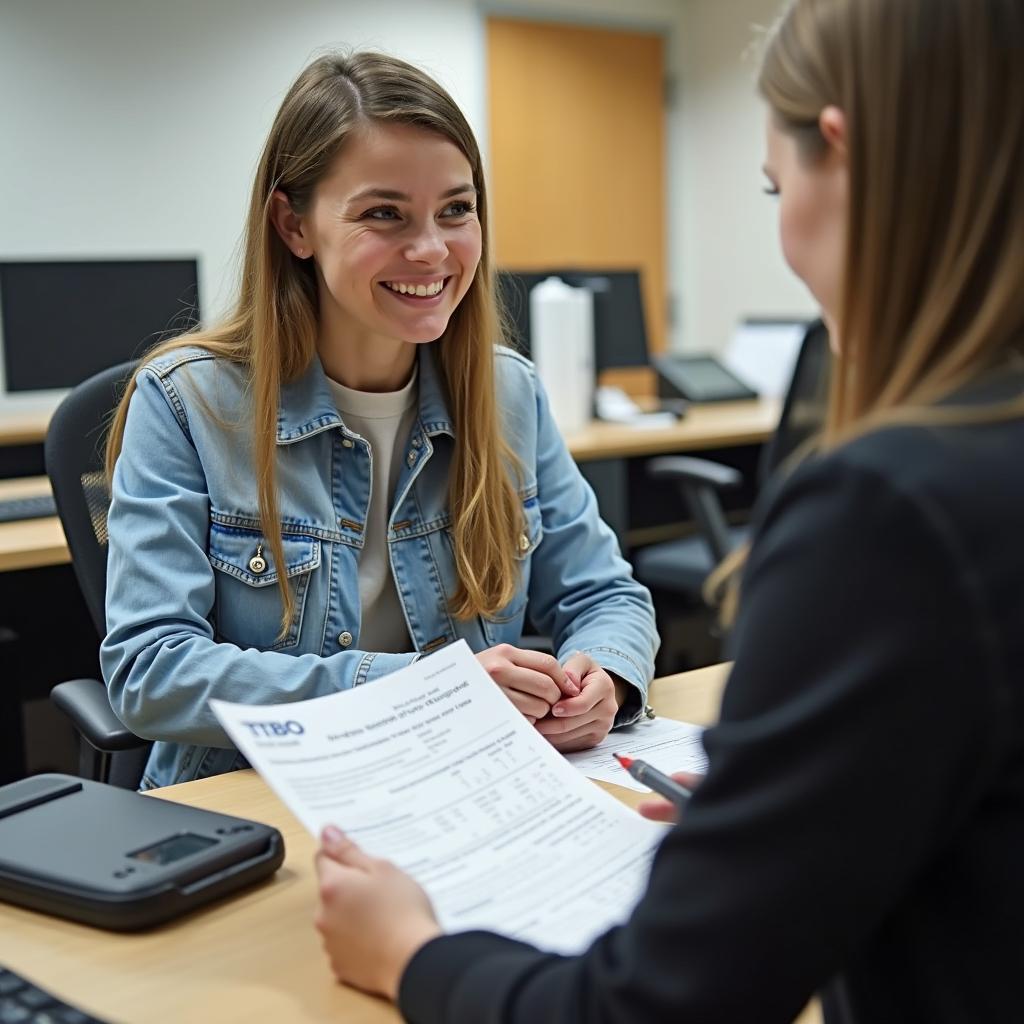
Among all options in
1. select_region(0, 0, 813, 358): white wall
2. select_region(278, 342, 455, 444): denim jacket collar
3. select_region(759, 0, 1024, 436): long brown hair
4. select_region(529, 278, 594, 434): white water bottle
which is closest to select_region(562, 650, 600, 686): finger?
select_region(278, 342, 455, 444): denim jacket collar

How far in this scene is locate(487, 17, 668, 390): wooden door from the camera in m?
5.54

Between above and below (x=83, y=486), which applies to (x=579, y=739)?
below

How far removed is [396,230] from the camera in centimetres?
142

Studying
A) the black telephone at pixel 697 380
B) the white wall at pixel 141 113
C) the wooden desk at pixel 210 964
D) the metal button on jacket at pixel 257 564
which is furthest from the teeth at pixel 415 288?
the white wall at pixel 141 113

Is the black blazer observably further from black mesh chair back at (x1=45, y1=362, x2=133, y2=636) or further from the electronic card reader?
black mesh chair back at (x1=45, y1=362, x2=133, y2=636)

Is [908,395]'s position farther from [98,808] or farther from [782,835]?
[98,808]

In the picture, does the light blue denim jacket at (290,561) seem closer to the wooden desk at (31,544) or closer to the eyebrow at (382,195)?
the eyebrow at (382,195)

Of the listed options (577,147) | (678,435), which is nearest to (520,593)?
(678,435)

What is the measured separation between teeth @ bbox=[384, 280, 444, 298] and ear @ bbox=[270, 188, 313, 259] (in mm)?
106

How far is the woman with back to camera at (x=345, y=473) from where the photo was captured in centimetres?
126

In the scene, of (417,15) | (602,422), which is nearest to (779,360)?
(602,422)

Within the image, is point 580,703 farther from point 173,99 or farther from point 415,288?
point 173,99

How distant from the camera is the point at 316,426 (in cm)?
141

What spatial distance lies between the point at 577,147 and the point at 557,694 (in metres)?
4.91
